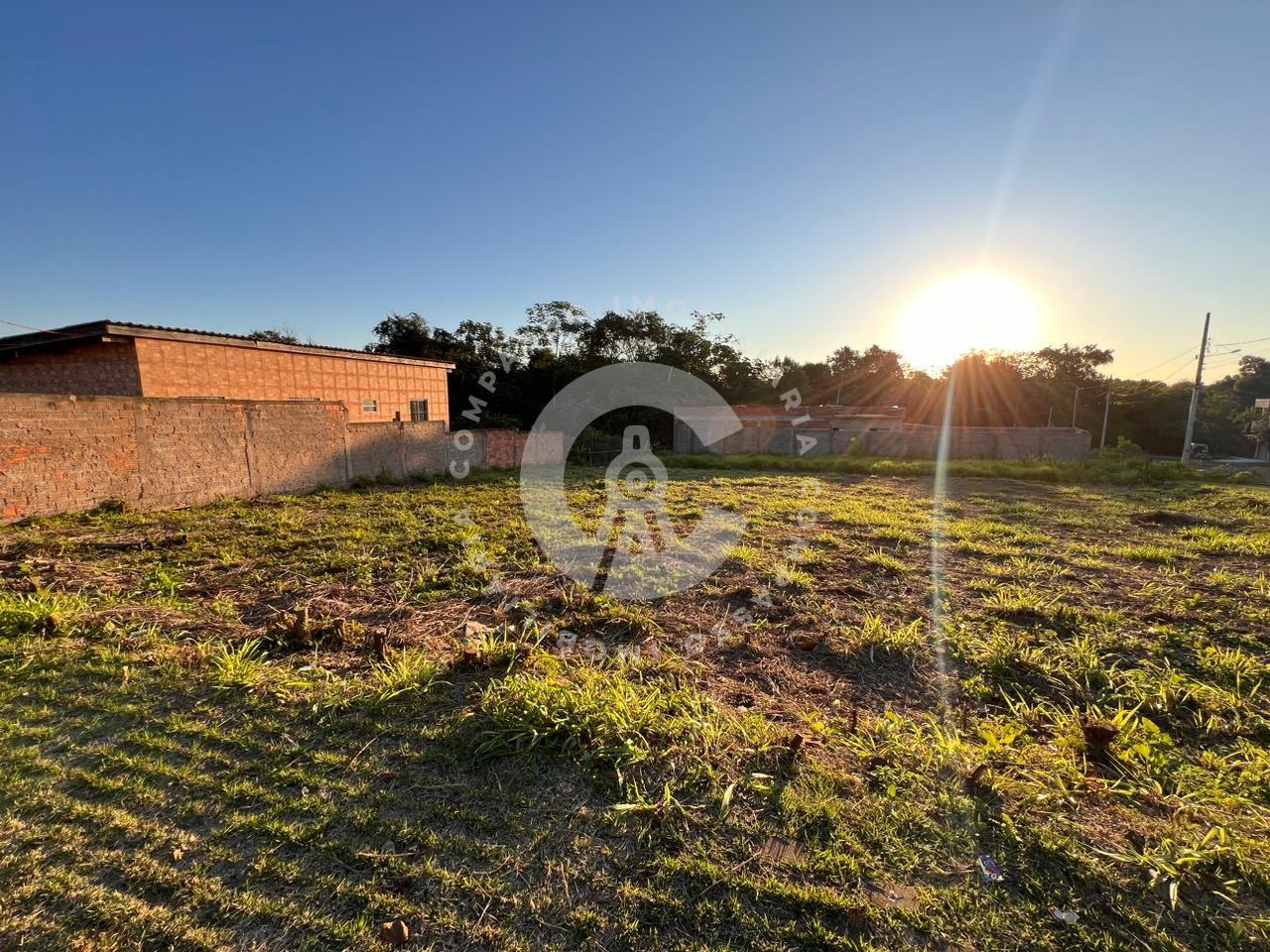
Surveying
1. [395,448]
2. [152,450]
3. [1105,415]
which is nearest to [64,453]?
[152,450]

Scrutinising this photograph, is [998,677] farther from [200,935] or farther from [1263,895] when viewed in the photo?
[200,935]

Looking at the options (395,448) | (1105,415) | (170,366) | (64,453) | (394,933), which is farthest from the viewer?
(1105,415)

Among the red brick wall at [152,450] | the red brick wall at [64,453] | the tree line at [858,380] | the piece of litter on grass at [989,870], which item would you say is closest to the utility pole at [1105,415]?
the tree line at [858,380]

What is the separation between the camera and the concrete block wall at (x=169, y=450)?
16.8 ft

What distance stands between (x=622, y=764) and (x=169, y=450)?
7571 millimetres

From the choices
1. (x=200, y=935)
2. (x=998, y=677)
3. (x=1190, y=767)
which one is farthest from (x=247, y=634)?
(x=1190, y=767)

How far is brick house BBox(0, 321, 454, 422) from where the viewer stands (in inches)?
314

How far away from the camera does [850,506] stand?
7.50 metres

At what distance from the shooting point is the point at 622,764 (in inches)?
69.1

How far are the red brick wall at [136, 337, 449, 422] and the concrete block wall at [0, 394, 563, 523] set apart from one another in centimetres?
295

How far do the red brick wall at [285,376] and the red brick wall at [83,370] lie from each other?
0.20 m

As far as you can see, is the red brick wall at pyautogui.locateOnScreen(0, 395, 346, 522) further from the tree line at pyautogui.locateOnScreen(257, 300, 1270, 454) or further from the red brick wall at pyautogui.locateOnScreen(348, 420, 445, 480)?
the tree line at pyautogui.locateOnScreen(257, 300, 1270, 454)

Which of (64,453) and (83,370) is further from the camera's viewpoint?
(83,370)

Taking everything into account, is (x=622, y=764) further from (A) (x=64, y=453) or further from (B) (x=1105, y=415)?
(B) (x=1105, y=415)
